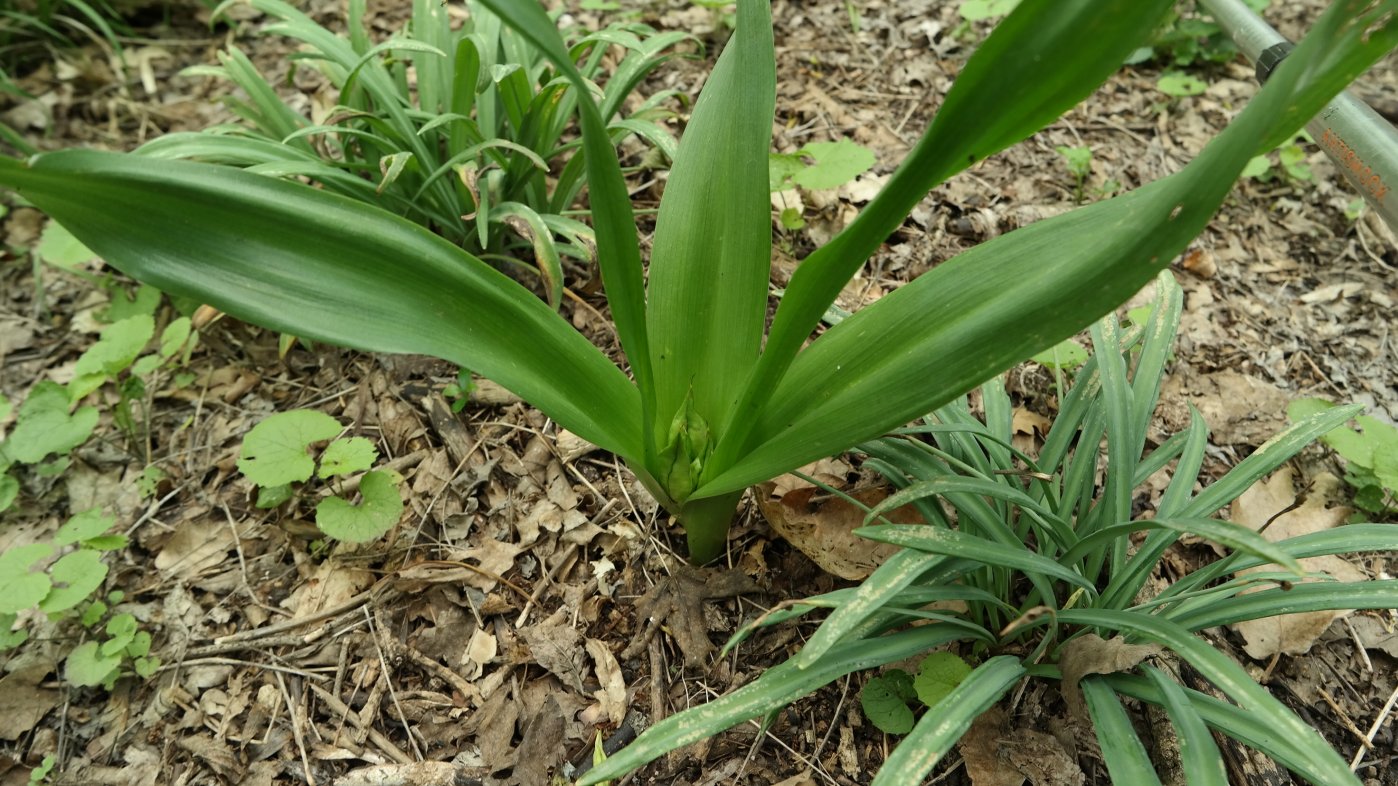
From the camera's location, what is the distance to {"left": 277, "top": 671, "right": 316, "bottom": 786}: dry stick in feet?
4.32

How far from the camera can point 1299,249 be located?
2043mm

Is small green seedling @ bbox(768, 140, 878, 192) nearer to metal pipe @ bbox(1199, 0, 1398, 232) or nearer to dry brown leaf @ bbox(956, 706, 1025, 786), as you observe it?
metal pipe @ bbox(1199, 0, 1398, 232)

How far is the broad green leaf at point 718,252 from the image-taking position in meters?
1.20

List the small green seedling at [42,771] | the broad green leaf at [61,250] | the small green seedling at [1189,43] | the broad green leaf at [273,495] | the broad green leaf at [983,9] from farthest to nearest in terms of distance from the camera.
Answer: the small green seedling at [1189,43], the broad green leaf at [983,9], the broad green leaf at [61,250], the broad green leaf at [273,495], the small green seedling at [42,771]

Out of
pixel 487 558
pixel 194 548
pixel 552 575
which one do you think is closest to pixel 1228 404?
pixel 552 575

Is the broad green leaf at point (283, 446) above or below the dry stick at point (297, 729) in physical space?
above

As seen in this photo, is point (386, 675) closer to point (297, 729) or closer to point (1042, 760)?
point (297, 729)

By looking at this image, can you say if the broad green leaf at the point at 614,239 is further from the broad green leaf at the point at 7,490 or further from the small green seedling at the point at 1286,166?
the small green seedling at the point at 1286,166

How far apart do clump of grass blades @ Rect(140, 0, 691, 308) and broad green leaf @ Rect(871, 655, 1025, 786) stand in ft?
3.26

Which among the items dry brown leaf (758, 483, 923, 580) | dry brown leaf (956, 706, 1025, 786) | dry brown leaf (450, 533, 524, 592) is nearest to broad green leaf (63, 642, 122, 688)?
dry brown leaf (450, 533, 524, 592)

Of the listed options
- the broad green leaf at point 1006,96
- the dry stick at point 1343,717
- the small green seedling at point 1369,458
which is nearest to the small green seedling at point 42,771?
the broad green leaf at point 1006,96

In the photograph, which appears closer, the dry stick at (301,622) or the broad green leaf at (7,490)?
the dry stick at (301,622)

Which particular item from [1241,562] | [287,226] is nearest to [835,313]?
[1241,562]

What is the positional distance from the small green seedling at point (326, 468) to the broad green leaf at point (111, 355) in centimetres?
41
